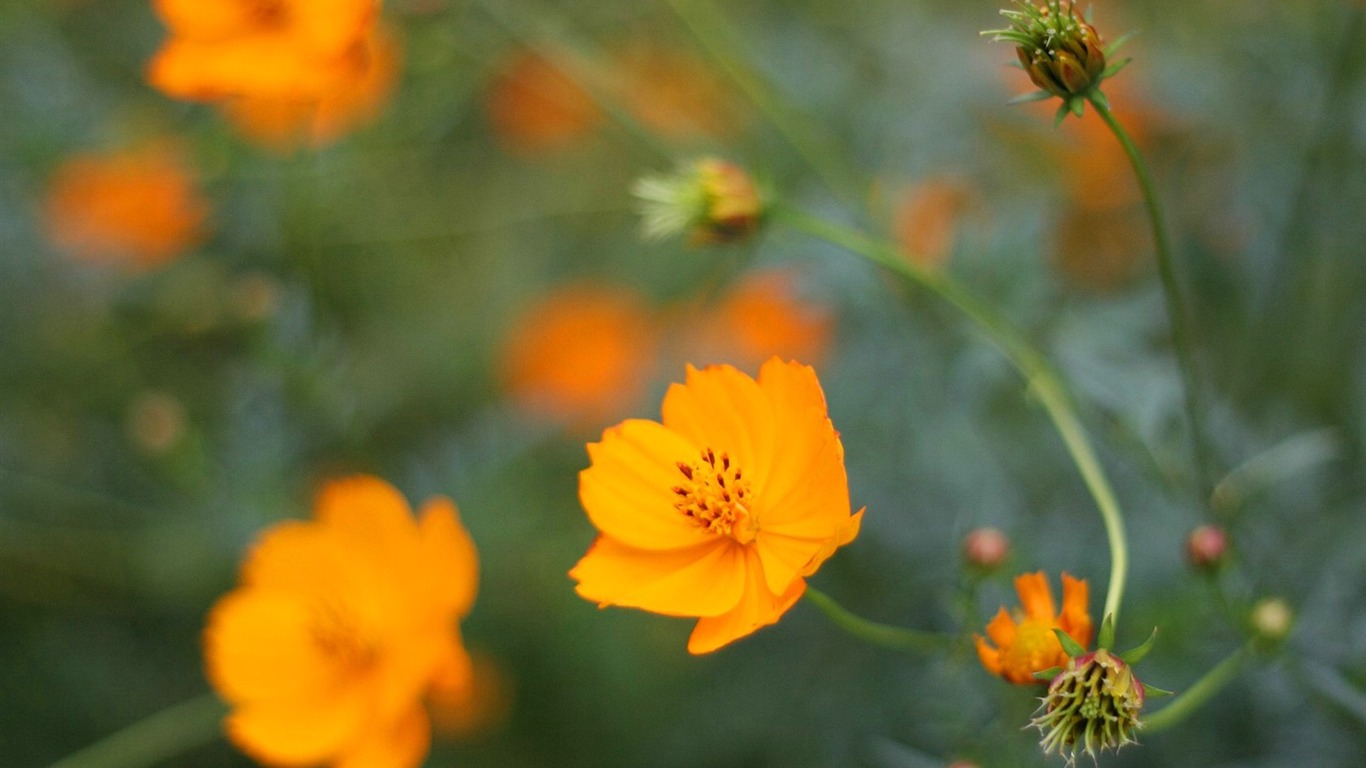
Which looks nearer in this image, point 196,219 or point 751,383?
point 751,383

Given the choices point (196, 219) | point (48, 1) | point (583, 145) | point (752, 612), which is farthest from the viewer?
point (583, 145)

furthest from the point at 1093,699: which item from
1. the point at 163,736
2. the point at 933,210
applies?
the point at 163,736

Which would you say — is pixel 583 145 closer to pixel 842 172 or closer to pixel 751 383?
pixel 842 172

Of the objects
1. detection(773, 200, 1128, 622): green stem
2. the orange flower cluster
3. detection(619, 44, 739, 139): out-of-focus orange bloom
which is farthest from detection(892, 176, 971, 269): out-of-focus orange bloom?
the orange flower cluster

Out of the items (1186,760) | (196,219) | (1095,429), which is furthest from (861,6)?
(1186,760)

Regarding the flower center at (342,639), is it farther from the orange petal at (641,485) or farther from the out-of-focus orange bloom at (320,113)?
the out-of-focus orange bloom at (320,113)

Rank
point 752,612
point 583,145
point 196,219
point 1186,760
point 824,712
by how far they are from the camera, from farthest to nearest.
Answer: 1. point 583,145
2. point 196,219
3. point 824,712
4. point 1186,760
5. point 752,612

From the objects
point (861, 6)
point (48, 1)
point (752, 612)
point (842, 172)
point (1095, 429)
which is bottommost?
point (752, 612)
